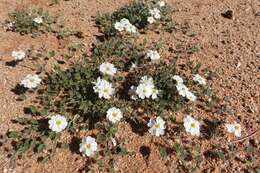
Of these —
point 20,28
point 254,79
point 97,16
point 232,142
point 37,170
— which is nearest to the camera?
point 37,170

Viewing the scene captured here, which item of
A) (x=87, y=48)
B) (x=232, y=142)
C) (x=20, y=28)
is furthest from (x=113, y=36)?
(x=232, y=142)

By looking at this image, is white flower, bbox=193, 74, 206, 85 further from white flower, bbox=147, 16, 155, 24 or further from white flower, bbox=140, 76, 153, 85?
white flower, bbox=147, 16, 155, 24

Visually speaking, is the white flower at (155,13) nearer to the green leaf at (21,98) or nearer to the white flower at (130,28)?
the white flower at (130,28)

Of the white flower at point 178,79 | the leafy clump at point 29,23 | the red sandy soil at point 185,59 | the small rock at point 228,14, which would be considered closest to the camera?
the red sandy soil at point 185,59

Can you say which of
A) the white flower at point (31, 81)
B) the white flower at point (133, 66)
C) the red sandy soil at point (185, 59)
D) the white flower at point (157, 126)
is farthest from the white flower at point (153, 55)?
the white flower at point (31, 81)

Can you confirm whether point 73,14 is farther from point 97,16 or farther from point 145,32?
point 145,32

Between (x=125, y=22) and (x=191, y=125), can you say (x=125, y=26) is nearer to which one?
(x=125, y=22)
